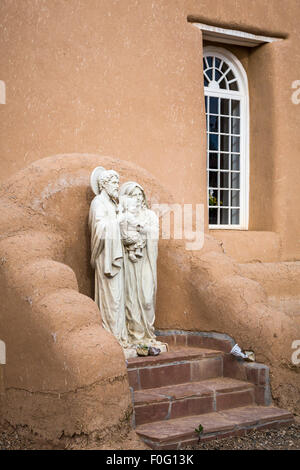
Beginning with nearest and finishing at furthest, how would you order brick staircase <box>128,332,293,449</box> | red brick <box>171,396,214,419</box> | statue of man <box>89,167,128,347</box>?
1. brick staircase <box>128,332,293,449</box>
2. red brick <box>171,396,214,419</box>
3. statue of man <box>89,167,128,347</box>

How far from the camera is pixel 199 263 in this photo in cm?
778

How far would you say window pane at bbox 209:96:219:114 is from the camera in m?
10.5

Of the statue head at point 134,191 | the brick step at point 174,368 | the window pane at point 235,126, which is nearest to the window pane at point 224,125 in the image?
the window pane at point 235,126

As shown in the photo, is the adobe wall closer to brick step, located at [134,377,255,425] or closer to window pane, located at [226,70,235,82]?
window pane, located at [226,70,235,82]

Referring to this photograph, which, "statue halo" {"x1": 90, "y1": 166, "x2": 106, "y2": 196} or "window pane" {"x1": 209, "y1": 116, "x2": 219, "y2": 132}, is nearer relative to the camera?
"statue halo" {"x1": 90, "y1": 166, "x2": 106, "y2": 196}

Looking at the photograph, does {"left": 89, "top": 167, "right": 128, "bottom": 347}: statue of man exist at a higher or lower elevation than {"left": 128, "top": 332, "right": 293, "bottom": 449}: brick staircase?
higher

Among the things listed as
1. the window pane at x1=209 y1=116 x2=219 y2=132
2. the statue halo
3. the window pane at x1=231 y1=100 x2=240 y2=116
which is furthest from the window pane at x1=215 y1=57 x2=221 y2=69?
the statue halo

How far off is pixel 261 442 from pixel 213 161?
541 centimetres

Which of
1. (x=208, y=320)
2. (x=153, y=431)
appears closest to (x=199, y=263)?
(x=208, y=320)

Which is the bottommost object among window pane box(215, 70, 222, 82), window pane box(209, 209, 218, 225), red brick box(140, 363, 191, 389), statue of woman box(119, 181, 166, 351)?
red brick box(140, 363, 191, 389)

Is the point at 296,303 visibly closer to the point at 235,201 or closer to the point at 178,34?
the point at 235,201

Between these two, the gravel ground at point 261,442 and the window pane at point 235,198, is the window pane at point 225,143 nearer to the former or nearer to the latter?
the window pane at point 235,198

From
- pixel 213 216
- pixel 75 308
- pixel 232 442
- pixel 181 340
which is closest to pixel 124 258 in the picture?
pixel 181 340
